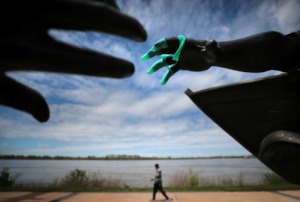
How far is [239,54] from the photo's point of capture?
1721 mm

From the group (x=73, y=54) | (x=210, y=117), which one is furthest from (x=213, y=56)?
(x=73, y=54)

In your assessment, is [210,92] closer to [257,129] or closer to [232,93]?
[232,93]

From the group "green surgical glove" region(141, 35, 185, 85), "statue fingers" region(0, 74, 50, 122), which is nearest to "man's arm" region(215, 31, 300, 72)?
"green surgical glove" region(141, 35, 185, 85)

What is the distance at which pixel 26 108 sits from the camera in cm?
84

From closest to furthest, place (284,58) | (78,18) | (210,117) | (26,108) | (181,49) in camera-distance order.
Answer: (78,18)
(26,108)
(181,49)
(284,58)
(210,117)

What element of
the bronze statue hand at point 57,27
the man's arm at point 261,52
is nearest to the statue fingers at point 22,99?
the bronze statue hand at point 57,27

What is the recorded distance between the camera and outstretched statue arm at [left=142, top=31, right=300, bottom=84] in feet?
5.35

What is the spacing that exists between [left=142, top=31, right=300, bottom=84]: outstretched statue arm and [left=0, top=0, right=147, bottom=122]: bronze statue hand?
814mm

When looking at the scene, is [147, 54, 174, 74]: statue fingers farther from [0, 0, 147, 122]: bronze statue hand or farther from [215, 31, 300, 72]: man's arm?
[0, 0, 147, 122]: bronze statue hand

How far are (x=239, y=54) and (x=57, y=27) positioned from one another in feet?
4.26

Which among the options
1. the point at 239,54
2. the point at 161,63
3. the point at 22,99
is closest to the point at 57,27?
the point at 22,99

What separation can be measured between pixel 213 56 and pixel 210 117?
2.38 feet

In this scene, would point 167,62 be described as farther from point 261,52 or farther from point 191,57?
point 261,52

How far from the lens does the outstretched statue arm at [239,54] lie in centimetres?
163
